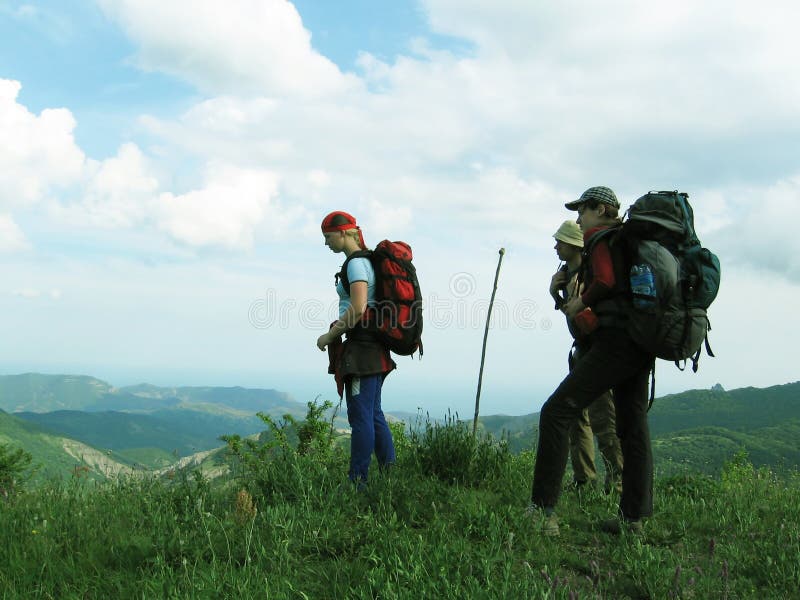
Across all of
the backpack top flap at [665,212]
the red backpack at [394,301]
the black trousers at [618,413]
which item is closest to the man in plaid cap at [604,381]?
the black trousers at [618,413]

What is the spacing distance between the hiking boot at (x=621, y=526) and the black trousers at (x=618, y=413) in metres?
0.05

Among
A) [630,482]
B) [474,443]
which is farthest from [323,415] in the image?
[630,482]

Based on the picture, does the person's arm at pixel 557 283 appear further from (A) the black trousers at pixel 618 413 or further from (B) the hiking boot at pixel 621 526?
(B) the hiking boot at pixel 621 526

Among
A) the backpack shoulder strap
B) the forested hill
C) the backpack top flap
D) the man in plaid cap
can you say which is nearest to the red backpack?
the backpack shoulder strap

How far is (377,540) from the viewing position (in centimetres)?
342

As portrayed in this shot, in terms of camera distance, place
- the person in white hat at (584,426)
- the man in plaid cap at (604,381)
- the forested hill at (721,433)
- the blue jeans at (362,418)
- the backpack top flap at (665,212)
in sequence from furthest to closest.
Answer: the forested hill at (721,433)
the person in white hat at (584,426)
the blue jeans at (362,418)
the man in plaid cap at (604,381)
the backpack top flap at (665,212)

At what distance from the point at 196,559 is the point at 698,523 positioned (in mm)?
3539

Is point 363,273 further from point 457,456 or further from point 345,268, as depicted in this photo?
point 457,456

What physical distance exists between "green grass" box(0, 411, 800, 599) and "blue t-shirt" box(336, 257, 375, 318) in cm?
135

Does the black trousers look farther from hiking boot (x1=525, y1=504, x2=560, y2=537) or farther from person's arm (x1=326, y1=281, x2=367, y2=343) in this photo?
person's arm (x1=326, y1=281, x2=367, y2=343)

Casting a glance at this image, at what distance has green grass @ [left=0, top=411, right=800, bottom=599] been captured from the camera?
295cm

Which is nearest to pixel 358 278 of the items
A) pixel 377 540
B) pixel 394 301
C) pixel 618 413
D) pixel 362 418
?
pixel 394 301

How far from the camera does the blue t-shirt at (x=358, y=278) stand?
4.54 metres

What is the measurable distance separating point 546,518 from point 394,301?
1.94 metres
